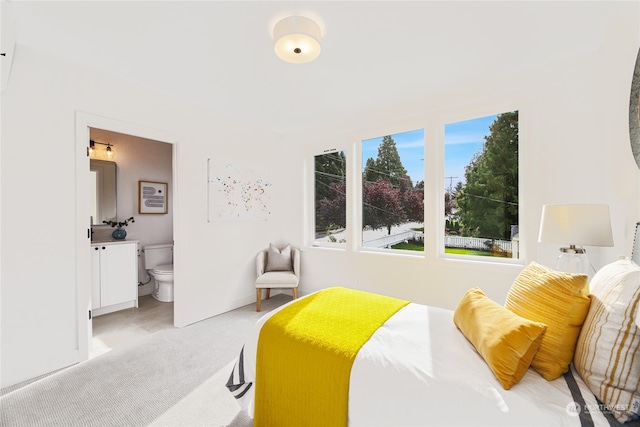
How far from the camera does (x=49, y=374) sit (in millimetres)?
2184

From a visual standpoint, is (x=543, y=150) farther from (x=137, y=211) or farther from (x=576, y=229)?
(x=137, y=211)

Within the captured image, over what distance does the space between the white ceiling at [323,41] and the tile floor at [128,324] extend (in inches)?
97.4

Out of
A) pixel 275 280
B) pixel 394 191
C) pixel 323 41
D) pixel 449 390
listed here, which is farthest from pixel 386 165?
pixel 449 390

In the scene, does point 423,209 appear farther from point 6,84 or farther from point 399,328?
point 6,84

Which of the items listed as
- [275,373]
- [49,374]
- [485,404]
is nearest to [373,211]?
[275,373]

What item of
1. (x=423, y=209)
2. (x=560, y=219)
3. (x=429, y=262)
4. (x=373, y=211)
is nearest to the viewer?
(x=560, y=219)

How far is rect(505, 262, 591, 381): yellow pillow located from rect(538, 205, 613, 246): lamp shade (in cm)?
71

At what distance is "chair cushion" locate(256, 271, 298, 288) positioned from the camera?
11.6 ft

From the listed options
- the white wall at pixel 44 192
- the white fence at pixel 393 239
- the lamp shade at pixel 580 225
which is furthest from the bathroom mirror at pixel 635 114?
the white wall at pixel 44 192

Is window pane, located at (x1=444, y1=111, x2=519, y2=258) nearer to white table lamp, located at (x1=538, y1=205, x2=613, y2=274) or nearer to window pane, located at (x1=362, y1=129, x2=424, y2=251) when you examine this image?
window pane, located at (x1=362, y1=129, x2=424, y2=251)

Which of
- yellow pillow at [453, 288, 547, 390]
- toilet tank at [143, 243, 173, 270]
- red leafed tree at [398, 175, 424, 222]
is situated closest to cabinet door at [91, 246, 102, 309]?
toilet tank at [143, 243, 173, 270]

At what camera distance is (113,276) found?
11.1ft

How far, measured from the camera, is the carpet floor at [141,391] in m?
1.71

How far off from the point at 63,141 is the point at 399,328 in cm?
288
